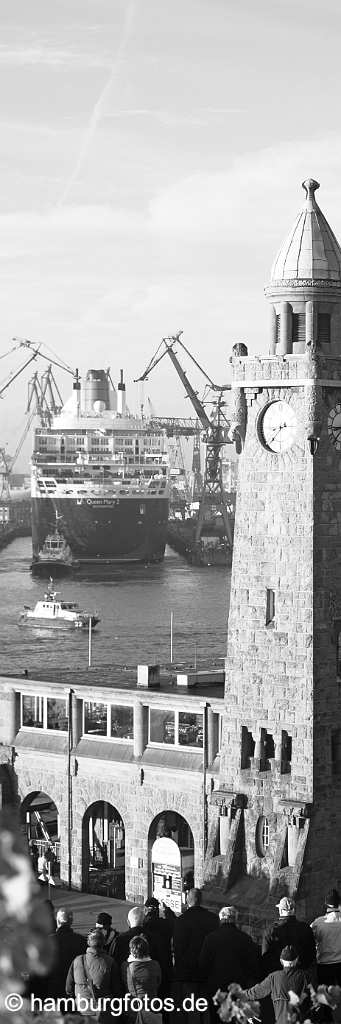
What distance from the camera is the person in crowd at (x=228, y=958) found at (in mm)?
15570

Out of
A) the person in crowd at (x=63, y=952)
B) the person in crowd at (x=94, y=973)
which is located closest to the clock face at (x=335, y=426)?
the person in crowd at (x=63, y=952)

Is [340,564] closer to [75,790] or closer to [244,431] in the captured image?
[244,431]

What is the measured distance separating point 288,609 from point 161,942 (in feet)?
36.9

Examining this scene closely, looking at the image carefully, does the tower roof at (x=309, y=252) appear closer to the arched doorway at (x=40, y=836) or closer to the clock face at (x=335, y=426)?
the clock face at (x=335, y=426)

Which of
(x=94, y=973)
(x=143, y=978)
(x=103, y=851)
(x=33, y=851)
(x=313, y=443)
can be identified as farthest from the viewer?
(x=103, y=851)

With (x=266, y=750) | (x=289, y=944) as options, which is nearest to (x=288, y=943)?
(x=289, y=944)

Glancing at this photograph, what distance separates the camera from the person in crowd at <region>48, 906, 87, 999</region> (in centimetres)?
1559

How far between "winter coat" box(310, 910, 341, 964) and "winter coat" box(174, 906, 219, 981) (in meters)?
1.14

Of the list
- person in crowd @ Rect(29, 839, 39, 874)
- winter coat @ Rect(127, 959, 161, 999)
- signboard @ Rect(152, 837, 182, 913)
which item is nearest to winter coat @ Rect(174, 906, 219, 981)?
winter coat @ Rect(127, 959, 161, 999)

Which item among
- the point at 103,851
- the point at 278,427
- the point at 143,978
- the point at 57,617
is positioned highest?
the point at 278,427

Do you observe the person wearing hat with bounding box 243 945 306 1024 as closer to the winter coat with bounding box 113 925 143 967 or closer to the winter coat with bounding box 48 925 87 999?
the winter coat with bounding box 113 925 143 967

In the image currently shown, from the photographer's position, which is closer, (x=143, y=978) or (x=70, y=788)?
(x=143, y=978)

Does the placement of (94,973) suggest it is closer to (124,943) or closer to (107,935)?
(124,943)

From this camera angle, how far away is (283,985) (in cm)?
1392
